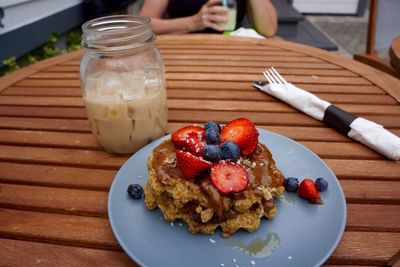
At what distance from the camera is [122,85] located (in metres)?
0.87

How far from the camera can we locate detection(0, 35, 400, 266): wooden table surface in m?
0.63

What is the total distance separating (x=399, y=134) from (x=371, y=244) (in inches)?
17.5

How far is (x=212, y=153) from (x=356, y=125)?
18.7 inches

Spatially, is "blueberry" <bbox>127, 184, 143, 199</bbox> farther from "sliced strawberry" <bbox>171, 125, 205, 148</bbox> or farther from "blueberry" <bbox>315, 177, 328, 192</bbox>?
"blueberry" <bbox>315, 177, 328, 192</bbox>

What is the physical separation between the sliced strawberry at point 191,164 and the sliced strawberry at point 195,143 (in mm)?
30

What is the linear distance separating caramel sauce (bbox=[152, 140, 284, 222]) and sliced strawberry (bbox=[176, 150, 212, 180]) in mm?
17

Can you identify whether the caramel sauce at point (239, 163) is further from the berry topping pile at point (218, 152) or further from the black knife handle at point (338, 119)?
the black knife handle at point (338, 119)

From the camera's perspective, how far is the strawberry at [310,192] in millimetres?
667

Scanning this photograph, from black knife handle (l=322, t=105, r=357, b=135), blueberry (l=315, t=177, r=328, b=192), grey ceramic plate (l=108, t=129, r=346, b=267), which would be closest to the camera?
grey ceramic plate (l=108, t=129, r=346, b=267)

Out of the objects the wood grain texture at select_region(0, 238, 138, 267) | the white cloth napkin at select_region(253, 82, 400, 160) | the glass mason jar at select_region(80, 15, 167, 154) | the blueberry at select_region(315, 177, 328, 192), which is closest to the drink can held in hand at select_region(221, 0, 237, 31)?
the white cloth napkin at select_region(253, 82, 400, 160)

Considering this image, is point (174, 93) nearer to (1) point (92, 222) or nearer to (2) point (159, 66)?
(2) point (159, 66)

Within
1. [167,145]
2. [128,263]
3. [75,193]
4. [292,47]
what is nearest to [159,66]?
[167,145]

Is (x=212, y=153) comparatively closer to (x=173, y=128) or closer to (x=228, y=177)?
(x=228, y=177)

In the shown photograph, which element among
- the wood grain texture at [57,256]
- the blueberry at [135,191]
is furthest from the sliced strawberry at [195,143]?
the wood grain texture at [57,256]
